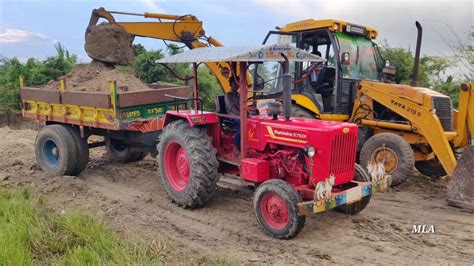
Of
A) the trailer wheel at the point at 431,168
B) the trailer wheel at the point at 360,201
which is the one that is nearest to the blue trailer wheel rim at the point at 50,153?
the trailer wheel at the point at 360,201

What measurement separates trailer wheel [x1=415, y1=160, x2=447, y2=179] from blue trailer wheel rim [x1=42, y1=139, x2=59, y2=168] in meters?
6.03

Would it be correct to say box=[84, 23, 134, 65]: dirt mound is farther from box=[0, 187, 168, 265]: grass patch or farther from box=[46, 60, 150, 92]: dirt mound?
box=[0, 187, 168, 265]: grass patch

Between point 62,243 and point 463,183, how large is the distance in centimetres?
494

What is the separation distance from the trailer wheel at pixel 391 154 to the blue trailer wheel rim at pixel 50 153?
5.07 metres

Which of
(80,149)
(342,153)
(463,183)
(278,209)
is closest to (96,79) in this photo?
(80,149)

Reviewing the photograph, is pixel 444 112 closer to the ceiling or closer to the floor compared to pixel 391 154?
closer to the ceiling

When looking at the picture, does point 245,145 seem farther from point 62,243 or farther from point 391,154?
point 391,154

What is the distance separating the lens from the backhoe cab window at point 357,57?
7.66 meters

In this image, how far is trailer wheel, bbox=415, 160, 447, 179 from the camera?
7.30 metres

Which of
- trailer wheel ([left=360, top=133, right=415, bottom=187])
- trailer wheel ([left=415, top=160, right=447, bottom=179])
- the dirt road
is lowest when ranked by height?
the dirt road

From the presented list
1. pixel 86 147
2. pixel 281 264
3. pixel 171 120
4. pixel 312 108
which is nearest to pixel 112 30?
pixel 86 147

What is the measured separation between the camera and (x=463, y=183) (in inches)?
237

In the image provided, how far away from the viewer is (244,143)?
5.57m

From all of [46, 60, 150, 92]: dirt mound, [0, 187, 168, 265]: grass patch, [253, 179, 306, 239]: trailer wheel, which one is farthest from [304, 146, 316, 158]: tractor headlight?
[46, 60, 150, 92]: dirt mound
